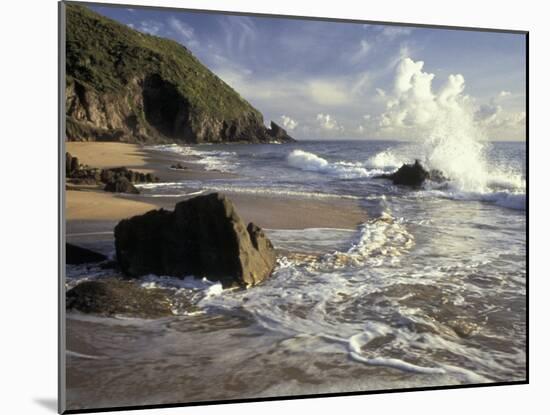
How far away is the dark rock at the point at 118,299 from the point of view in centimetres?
395

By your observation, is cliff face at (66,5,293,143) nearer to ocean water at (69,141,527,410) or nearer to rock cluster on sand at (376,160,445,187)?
ocean water at (69,141,527,410)

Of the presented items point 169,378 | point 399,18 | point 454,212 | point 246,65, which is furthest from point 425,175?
point 169,378

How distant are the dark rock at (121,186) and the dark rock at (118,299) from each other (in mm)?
528

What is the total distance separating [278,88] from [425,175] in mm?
1161

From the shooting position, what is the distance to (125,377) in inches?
154

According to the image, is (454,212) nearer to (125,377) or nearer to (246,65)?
(246,65)

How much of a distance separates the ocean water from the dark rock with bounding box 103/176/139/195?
0.08 metres

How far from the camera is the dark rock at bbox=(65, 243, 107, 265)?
397cm

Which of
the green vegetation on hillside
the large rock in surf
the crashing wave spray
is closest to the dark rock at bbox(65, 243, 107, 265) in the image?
the large rock in surf

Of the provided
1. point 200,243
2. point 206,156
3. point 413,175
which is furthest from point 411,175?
point 200,243

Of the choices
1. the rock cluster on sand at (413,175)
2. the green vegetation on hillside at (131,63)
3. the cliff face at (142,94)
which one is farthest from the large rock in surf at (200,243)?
the rock cluster on sand at (413,175)

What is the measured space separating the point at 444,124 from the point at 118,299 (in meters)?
2.37

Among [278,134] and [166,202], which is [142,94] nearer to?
[166,202]
